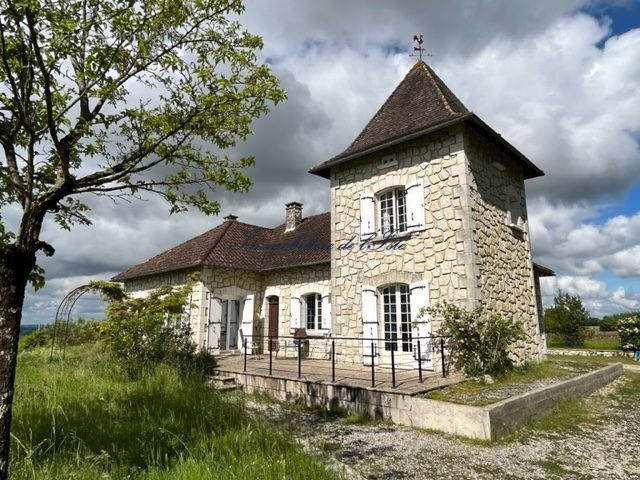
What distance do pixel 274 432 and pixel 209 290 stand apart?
9.75 metres

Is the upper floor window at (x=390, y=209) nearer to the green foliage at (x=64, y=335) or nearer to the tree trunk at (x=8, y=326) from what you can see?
the green foliage at (x=64, y=335)

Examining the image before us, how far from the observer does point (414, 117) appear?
10.3 meters

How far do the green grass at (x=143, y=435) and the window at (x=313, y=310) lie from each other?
6579 millimetres

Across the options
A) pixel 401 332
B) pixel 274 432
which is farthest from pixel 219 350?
pixel 274 432

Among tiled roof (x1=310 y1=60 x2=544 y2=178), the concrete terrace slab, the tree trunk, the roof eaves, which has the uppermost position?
tiled roof (x1=310 y1=60 x2=544 y2=178)

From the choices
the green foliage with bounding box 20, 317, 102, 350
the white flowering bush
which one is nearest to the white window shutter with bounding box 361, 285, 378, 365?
the green foliage with bounding box 20, 317, 102, 350

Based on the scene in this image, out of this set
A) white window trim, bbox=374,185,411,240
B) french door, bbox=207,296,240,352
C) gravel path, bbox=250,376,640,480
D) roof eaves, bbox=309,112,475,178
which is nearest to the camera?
gravel path, bbox=250,376,640,480

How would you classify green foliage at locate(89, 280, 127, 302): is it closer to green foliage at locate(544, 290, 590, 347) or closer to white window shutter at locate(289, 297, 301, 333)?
white window shutter at locate(289, 297, 301, 333)

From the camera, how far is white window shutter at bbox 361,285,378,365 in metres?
9.74

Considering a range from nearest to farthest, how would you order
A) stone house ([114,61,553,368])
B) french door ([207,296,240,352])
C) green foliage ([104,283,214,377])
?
green foliage ([104,283,214,377]) → stone house ([114,61,553,368]) → french door ([207,296,240,352])

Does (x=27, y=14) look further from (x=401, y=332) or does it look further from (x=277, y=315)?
(x=277, y=315)

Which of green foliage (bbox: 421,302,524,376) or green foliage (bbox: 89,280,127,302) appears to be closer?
green foliage (bbox: 421,302,524,376)

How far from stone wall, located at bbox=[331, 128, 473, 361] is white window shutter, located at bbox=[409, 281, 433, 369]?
0.16 meters

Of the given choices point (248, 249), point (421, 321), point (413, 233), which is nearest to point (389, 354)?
point (421, 321)
